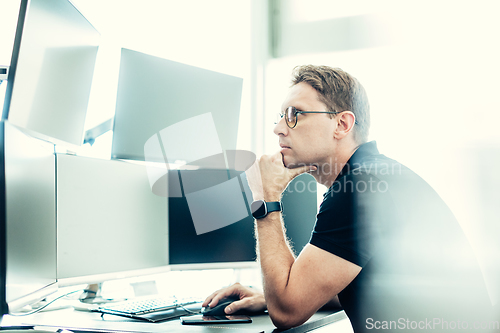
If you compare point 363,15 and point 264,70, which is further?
point 264,70

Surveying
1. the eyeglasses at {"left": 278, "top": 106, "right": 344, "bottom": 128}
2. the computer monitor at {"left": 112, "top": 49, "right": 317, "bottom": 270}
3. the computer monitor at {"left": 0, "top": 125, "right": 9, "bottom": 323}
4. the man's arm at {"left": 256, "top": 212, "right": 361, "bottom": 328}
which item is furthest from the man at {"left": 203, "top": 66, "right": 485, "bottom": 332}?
the computer monitor at {"left": 0, "top": 125, "right": 9, "bottom": 323}

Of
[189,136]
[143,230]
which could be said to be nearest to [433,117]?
[189,136]

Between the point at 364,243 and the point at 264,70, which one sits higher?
the point at 264,70

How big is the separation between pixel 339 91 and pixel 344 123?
0.32 feet

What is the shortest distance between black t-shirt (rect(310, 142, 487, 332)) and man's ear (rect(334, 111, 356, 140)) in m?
0.23

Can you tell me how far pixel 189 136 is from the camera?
133cm

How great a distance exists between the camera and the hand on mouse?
994mm

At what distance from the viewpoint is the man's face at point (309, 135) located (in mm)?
1128

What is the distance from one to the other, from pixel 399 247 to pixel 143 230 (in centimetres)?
76

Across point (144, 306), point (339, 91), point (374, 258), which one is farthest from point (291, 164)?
point (144, 306)

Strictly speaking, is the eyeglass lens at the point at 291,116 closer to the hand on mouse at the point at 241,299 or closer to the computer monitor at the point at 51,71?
the hand on mouse at the point at 241,299

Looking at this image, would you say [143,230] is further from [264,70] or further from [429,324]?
[264,70]

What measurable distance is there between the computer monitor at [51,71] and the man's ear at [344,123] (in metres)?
0.75

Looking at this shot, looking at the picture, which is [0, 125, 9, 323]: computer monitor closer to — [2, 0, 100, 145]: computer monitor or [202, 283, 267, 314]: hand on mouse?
[2, 0, 100, 145]: computer monitor
